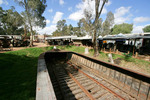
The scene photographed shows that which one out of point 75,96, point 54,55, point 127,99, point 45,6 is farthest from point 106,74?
point 45,6

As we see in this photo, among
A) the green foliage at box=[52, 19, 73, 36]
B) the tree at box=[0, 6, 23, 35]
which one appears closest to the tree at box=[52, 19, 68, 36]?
the green foliage at box=[52, 19, 73, 36]

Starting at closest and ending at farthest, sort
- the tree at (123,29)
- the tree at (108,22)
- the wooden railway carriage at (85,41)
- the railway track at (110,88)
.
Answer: the railway track at (110,88) < the wooden railway carriage at (85,41) < the tree at (108,22) < the tree at (123,29)

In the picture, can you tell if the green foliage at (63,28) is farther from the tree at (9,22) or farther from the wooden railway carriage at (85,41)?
the wooden railway carriage at (85,41)

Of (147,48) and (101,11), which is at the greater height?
(101,11)

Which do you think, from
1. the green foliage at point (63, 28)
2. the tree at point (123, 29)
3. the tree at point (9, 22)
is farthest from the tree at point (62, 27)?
the tree at point (123, 29)

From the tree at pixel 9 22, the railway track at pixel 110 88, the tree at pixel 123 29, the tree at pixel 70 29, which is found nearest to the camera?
the railway track at pixel 110 88

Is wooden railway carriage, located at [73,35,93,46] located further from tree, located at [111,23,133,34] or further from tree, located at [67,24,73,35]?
tree, located at [67,24,73,35]

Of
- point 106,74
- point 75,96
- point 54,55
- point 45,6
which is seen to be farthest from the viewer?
point 45,6

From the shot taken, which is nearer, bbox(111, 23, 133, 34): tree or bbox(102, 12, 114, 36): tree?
bbox(102, 12, 114, 36): tree

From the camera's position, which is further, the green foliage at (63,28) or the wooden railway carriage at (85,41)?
the green foliage at (63,28)

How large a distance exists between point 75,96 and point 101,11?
494 inches

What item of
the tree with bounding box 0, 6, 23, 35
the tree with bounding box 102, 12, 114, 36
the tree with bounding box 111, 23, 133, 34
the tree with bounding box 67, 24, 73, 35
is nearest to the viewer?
the tree with bounding box 0, 6, 23, 35

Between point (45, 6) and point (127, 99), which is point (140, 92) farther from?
point (45, 6)

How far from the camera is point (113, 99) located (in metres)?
3.16
